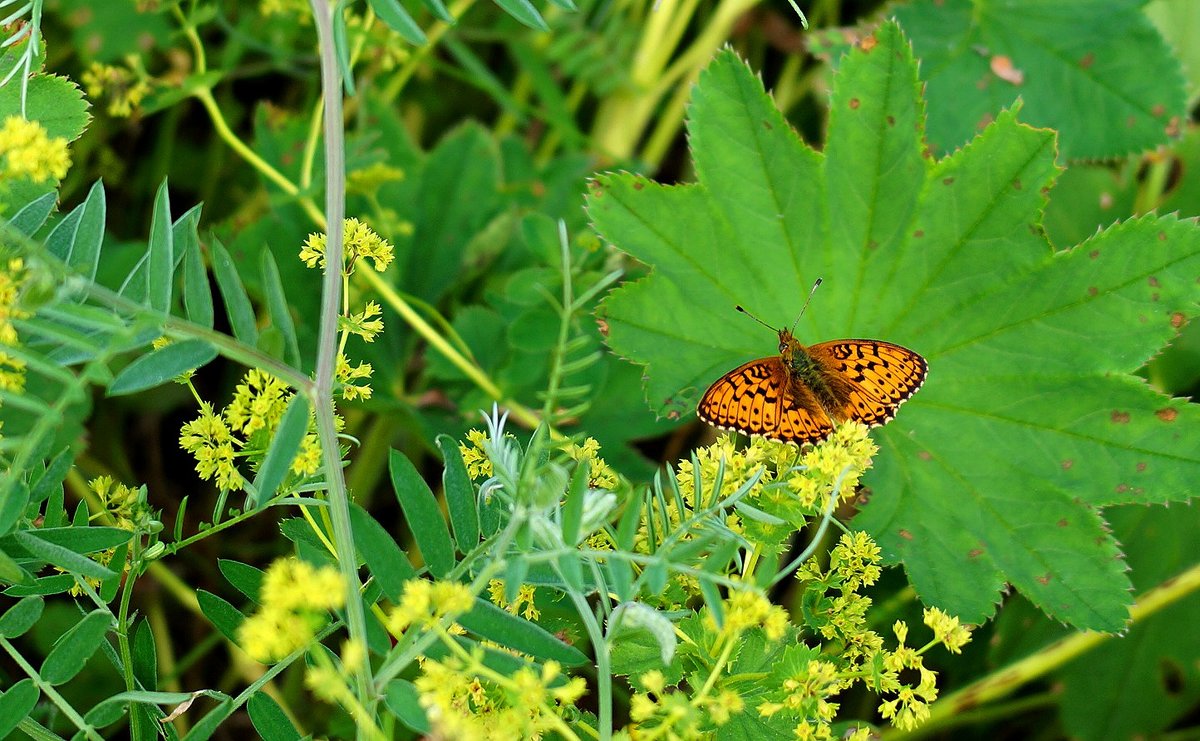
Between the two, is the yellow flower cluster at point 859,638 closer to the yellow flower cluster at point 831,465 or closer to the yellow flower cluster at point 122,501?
the yellow flower cluster at point 831,465

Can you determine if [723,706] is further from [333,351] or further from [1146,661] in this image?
[1146,661]

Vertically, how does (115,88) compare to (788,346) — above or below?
below

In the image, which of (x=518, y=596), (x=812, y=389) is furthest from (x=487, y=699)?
(x=812, y=389)

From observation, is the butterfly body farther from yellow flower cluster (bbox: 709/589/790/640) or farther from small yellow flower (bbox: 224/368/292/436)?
small yellow flower (bbox: 224/368/292/436)

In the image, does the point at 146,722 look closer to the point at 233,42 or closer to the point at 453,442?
the point at 453,442

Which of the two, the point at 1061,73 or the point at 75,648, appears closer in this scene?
the point at 75,648

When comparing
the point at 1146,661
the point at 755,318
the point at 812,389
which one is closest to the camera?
the point at 812,389

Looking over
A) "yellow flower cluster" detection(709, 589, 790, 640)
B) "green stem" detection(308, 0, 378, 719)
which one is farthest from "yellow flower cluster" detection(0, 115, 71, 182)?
"yellow flower cluster" detection(709, 589, 790, 640)
